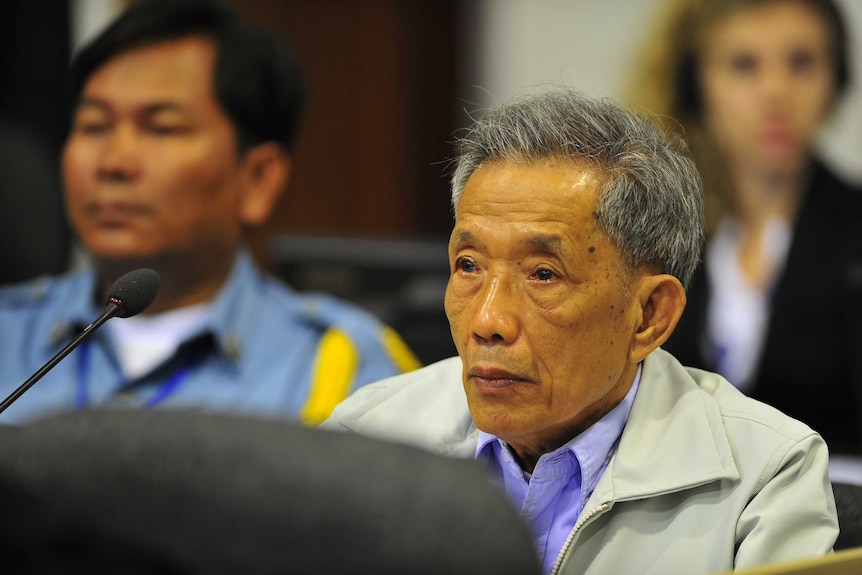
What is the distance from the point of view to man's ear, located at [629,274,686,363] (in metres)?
1.43

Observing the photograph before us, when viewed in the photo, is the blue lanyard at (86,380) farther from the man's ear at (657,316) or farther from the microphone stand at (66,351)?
the man's ear at (657,316)

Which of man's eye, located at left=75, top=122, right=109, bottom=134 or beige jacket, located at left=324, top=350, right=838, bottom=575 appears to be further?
man's eye, located at left=75, top=122, right=109, bottom=134

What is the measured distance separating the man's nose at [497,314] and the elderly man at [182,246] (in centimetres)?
92

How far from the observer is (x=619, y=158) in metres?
1.38

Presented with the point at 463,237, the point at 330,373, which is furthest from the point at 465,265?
the point at 330,373

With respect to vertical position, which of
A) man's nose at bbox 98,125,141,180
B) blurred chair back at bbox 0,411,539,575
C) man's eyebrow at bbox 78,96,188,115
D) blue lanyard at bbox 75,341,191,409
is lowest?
blue lanyard at bbox 75,341,191,409

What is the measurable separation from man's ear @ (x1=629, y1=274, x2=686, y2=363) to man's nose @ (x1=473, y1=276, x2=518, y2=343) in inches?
6.5

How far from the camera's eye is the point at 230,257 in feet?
8.05

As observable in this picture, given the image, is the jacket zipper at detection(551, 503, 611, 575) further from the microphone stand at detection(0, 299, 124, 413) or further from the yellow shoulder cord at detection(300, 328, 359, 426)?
the yellow shoulder cord at detection(300, 328, 359, 426)

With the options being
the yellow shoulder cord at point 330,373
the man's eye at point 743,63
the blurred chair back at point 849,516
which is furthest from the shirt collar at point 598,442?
the man's eye at point 743,63

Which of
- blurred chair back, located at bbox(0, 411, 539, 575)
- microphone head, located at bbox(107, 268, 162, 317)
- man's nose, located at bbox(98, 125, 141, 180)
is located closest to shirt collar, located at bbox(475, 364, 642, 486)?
microphone head, located at bbox(107, 268, 162, 317)

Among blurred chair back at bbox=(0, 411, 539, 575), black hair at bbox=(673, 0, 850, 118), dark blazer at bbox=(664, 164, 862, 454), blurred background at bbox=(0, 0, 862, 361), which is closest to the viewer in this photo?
blurred chair back at bbox=(0, 411, 539, 575)

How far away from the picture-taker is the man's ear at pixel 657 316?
143 centimetres

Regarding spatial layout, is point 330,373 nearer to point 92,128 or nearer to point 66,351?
point 92,128
